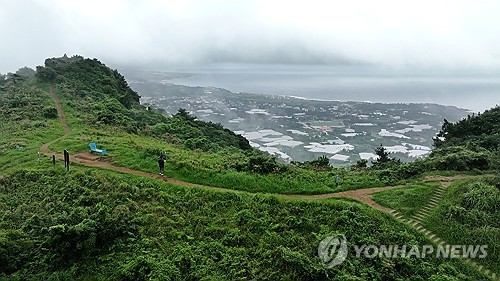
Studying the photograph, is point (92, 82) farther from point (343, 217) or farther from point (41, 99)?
point (343, 217)

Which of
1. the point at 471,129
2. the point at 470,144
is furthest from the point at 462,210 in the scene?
the point at 471,129

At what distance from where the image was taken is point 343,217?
16.2 meters

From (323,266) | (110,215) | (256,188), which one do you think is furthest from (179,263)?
(256,188)

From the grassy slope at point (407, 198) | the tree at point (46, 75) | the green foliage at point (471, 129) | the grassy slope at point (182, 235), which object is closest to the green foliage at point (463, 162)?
the grassy slope at point (407, 198)

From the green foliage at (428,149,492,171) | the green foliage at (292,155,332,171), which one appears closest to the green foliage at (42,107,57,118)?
the green foliage at (292,155,332,171)

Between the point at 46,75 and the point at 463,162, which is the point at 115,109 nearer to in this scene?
the point at 46,75

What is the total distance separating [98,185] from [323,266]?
12268 mm

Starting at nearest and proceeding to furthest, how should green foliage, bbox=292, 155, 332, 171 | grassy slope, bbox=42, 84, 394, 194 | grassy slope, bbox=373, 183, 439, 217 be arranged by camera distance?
grassy slope, bbox=373, 183, 439, 217 < grassy slope, bbox=42, 84, 394, 194 < green foliage, bbox=292, 155, 332, 171

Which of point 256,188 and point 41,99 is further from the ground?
point 41,99

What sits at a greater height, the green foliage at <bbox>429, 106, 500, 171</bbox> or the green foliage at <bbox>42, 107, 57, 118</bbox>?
the green foliage at <bbox>42, 107, 57, 118</bbox>

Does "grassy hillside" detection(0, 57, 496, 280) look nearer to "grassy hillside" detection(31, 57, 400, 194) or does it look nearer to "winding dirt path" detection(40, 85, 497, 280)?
"grassy hillside" detection(31, 57, 400, 194)

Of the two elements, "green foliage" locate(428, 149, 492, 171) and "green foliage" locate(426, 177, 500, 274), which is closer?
"green foliage" locate(426, 177, 500, 274)

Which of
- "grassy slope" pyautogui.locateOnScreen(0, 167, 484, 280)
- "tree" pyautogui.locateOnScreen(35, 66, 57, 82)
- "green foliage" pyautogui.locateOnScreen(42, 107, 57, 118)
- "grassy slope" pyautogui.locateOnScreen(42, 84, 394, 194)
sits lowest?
"grassy slope" pyautogui.locateOnScreen(0, 167, 484, 280)

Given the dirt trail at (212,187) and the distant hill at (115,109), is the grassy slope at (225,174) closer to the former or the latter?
the dirt trail at (212,187)
